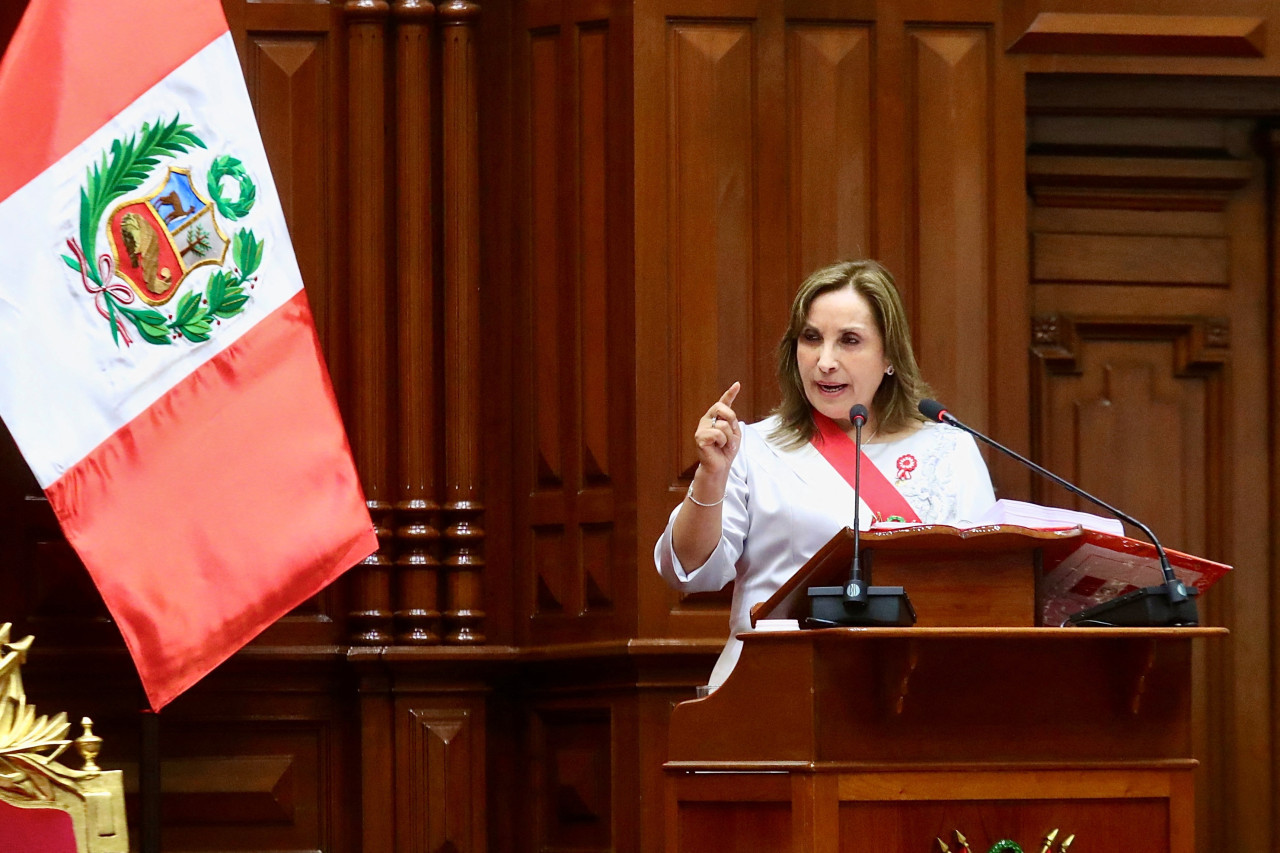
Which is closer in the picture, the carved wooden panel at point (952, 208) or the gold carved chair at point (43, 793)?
the gold carved chair at point (43, 793)

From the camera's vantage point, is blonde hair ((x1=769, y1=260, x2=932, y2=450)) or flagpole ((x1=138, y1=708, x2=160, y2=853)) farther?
flagpole ((x1=138, y1=708, x2=160, y2=853))

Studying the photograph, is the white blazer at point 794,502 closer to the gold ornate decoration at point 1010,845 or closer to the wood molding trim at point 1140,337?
the gold ornate decoration at point 1010,845

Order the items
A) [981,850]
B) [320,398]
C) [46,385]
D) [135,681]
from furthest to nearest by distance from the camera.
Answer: [135,681] → [320,398] → [46,385] → [981,850]

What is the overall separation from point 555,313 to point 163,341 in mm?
1101

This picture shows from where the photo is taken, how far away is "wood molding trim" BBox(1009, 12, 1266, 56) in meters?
4.52

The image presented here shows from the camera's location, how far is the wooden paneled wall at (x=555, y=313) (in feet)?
14.3

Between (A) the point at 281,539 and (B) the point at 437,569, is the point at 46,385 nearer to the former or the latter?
(A) the point at 281,539

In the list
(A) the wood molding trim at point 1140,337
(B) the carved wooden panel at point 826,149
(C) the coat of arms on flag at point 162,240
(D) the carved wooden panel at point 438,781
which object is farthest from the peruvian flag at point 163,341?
(A) the wood molding trim at point 1140,337

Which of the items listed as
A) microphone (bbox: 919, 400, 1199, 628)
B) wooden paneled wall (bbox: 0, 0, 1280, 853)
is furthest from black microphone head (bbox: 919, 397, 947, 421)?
wooden paneled wall (bbox: 0, 0, 1280, 853)

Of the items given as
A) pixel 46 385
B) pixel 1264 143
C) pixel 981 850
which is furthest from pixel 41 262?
pixel 1264 143

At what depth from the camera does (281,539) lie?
12.5ft

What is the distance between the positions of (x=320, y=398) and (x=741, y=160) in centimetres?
A: 121

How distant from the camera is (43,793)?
293 centimetres

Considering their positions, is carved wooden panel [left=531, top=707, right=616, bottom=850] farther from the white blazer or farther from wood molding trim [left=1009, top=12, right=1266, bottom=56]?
wood molding trim [left=1009, top=12, right=1266, bottom=56]
